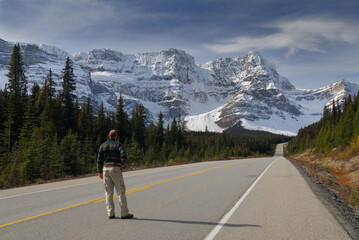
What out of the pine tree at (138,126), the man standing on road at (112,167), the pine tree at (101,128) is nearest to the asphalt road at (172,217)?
the man standing on road at (112,167)

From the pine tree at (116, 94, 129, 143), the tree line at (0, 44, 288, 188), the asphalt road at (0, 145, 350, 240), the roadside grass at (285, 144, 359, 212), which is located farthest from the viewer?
the pine tree at (116, 94, 129, 143)

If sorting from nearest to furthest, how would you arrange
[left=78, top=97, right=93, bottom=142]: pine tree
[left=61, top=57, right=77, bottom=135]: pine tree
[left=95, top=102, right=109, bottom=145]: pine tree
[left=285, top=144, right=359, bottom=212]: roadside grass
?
[left=285, top=144, right=359, bottom=212]: roadside grass
[left=61, top=57, right=77, bottom=135]: pine tree
[left=78, top=97, right=93, bottom=142]: pine tree
[left=95, top=102, right=109, bottom=145]: pine tree

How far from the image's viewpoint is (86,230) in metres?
5.56

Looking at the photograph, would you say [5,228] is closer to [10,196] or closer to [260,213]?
[10,196]

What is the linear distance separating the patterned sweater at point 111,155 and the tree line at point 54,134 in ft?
32.0

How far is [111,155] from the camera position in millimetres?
7023

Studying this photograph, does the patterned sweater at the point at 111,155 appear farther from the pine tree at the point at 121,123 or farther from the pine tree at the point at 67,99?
the pine tree at the point at 121,123

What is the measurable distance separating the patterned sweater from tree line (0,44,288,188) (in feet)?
32.0

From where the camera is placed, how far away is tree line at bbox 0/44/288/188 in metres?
21.8

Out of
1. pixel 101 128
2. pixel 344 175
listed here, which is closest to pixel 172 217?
pixel 344 175

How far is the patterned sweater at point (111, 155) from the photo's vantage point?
7.00 metres

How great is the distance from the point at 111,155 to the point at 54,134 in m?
37.1

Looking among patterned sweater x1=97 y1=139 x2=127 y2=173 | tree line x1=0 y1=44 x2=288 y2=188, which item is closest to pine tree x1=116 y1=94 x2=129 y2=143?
tree line x1=0 y1=44 x2=288 y2=188

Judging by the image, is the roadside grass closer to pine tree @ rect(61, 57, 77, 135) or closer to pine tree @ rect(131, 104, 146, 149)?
pine tree @ rect(61, 57, 77, 135)
